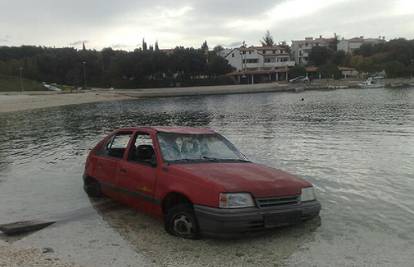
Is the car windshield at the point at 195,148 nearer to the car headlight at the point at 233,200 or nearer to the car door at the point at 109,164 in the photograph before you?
the car door at the point at 109,164

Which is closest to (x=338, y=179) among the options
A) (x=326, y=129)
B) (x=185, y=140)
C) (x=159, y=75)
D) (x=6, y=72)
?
(x=185, y=140)

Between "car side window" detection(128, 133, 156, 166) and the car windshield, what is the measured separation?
280 millimetres

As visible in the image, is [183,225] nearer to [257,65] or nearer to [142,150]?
[142,150]

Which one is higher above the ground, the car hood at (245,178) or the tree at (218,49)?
the tree at (218,49)

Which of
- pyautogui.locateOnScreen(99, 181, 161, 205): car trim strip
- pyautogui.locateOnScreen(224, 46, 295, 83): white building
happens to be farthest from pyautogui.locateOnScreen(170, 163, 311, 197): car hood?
pyautogui.locateOnScreen(224, 46, 295, 83): white building

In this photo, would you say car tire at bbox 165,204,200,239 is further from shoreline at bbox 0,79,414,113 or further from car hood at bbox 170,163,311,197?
shoreline at bbox 0,79,414,113

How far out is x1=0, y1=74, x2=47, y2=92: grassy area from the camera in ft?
404

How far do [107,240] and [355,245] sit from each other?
352 cm

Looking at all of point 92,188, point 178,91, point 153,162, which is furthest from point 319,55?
point 153,162

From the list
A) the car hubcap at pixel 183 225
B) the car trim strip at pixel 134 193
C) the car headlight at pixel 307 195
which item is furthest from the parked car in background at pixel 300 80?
the car hubcap at pixel 183 225

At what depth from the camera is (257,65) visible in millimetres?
142375

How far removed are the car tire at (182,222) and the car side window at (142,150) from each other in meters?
1.34

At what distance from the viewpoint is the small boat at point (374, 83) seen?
115m

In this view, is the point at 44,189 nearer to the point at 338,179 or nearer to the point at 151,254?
the point at 151,254
